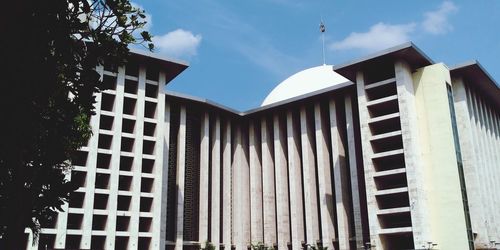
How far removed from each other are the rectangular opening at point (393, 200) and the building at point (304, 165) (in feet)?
0.37

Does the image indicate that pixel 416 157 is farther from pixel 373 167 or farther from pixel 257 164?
pixel 257 164

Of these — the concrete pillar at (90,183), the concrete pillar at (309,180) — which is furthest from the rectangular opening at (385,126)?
the concrete pillar at (90,183)

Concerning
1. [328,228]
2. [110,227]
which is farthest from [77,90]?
[328,228]

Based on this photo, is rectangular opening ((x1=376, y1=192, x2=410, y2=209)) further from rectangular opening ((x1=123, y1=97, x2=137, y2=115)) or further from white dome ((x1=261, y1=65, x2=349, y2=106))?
rectangular opening ((x1=123, y1=97, x2=137, y2=115))

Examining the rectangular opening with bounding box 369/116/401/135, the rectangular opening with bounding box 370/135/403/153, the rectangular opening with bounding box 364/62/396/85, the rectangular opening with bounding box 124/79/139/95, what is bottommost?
the rectangular opening with bounding box 370/135/403/153

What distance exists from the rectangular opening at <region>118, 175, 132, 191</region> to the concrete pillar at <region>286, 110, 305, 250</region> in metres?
15.8

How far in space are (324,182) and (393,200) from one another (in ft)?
21.8

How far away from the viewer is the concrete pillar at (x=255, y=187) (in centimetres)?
5084

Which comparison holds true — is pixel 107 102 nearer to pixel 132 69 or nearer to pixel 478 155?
pixel 132 69

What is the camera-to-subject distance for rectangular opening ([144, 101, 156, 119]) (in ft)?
148

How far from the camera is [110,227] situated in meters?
39.3

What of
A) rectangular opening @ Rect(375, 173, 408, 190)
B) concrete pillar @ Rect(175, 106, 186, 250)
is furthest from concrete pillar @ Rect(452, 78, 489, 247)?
concrete pillar @ Rect(175, 106, 186, 250)

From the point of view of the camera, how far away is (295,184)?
4897 cm

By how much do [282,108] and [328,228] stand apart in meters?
13.3
